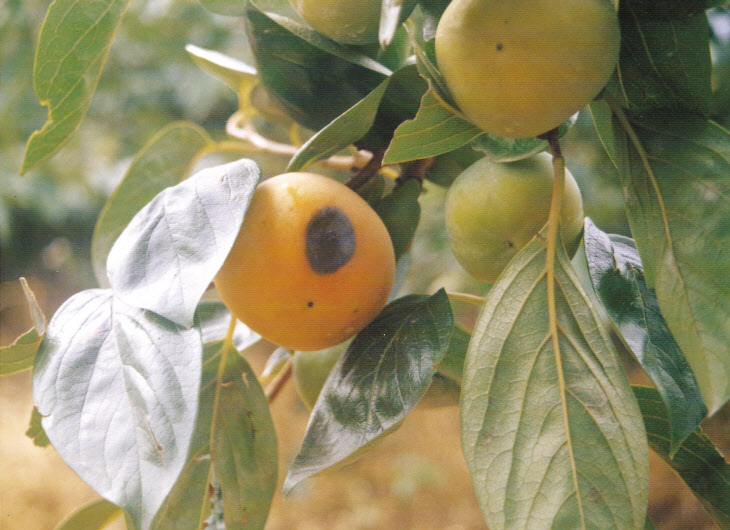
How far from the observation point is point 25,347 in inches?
16.2

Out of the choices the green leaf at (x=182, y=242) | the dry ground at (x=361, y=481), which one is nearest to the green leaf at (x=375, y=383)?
the green leaf at (x=182, y=242)

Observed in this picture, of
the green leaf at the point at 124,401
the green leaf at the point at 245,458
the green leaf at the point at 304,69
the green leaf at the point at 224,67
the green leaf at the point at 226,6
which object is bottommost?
the green leaf at the point at 245,458

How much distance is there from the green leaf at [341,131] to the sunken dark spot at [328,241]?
1.6 inches

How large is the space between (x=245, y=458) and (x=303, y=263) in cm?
19

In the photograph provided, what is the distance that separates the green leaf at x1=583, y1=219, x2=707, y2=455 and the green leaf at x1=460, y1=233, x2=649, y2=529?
2 centimetres

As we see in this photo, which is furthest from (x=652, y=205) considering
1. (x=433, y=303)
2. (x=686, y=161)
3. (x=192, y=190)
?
(x=192, y=190)

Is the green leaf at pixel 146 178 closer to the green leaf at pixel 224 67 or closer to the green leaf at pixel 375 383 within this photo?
the green leaf at pixel 224 67

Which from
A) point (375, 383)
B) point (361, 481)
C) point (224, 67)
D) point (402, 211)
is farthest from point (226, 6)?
point (361, 481)

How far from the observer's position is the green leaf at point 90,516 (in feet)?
1.61

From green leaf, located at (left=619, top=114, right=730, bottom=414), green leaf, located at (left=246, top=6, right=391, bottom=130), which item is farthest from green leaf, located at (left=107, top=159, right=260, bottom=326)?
green leaf, located at (left=619, top=114, right=730, bottom=414)

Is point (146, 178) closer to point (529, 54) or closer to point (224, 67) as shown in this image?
point (224, 67)

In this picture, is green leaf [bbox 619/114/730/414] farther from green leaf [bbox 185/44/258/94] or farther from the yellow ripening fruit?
green leaf [bbox 185/44/258/94]

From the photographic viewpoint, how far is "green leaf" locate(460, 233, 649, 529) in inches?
11.4

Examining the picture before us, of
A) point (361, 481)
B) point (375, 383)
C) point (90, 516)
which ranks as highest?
point (375, 383)
